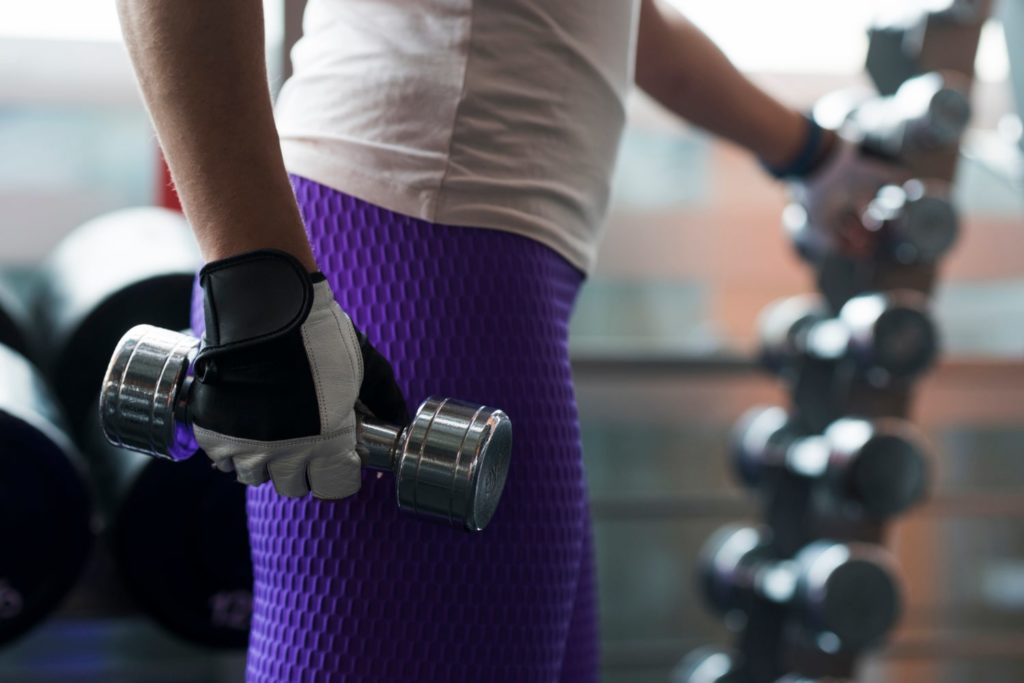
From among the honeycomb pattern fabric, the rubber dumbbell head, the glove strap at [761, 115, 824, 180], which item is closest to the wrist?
the glove strap at [761, 115, 824, 180]

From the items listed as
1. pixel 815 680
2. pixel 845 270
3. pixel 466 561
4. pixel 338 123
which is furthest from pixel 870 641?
pixel 338 123

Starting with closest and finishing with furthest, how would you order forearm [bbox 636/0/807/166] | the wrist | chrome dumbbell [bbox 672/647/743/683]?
forearm [bbox 636/0/807/166], the wrist, chrome dumbbell [bbox 672/647/743/683]

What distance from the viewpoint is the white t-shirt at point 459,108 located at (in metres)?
0.70

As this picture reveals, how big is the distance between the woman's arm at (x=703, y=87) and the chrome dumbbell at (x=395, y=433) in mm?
581

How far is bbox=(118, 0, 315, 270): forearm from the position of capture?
581 mm

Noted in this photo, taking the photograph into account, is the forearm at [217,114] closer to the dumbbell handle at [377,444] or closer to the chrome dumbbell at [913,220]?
the dumbbell handle at [377,444]

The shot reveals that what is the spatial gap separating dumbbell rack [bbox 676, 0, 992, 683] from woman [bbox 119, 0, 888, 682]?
0.85 metres

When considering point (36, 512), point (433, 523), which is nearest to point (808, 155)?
point (433, 523)

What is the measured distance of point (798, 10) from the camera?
214 cm

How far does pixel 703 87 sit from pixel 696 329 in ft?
→ 3.78

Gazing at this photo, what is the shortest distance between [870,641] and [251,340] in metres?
1.13

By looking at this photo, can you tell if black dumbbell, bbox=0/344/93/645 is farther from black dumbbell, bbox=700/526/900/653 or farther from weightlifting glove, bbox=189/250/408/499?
black dumbbell, bbox=700/526/900/653

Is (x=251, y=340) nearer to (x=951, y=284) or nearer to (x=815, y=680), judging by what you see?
(x=815, y=680)

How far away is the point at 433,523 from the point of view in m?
0.65
